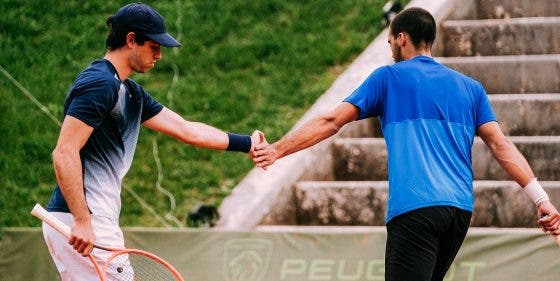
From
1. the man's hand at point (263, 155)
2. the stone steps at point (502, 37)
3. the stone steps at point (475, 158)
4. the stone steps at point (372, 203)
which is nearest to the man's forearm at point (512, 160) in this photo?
the man's hand at point (263, 155)

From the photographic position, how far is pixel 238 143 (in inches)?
301

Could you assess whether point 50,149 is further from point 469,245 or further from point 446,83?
point 446,83

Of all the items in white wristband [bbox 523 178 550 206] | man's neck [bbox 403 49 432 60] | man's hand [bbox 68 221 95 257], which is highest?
man's neck [bbox 403 49 432 60]

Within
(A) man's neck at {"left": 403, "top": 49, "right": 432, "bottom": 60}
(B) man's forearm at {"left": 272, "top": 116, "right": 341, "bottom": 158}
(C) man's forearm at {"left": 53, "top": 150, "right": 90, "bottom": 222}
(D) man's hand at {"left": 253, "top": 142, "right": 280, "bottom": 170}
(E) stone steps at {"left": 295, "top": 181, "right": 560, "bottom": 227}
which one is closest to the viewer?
(C) man's forearm at {"left": 53, "top": 150, "right": 90, "bottom": 222}

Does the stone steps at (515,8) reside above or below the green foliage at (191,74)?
above

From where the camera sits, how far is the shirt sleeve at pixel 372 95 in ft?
A: 21.4

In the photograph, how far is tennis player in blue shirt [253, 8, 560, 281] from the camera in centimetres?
622

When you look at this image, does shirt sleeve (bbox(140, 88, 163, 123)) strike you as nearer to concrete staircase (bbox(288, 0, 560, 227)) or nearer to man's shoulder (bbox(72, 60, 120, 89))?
man's shoulder (bbox(72, 60, 120, 89))

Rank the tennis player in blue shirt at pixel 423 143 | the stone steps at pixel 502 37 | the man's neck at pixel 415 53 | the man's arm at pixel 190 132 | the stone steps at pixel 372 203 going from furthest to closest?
the stone steps at pixel 502 37 < the stone steps at pixel 372 203 < the man's arm at pixel 190 132 < the man's neck at pixel 415 53 < the tennis player in blue shirt at pixel 423 143

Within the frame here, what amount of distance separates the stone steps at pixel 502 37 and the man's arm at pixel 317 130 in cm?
534

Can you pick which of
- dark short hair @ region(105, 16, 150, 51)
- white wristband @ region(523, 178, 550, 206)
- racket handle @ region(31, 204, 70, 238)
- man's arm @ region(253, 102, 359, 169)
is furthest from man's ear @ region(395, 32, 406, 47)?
racket handle @ region(31, 204, 70, 238)

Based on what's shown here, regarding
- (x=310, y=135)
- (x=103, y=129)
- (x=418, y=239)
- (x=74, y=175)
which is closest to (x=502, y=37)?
(x=310, y=135)

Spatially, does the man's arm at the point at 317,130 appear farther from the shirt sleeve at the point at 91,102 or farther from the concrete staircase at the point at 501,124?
the concrete staircase at the point at 501,124

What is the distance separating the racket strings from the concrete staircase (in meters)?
2.25
